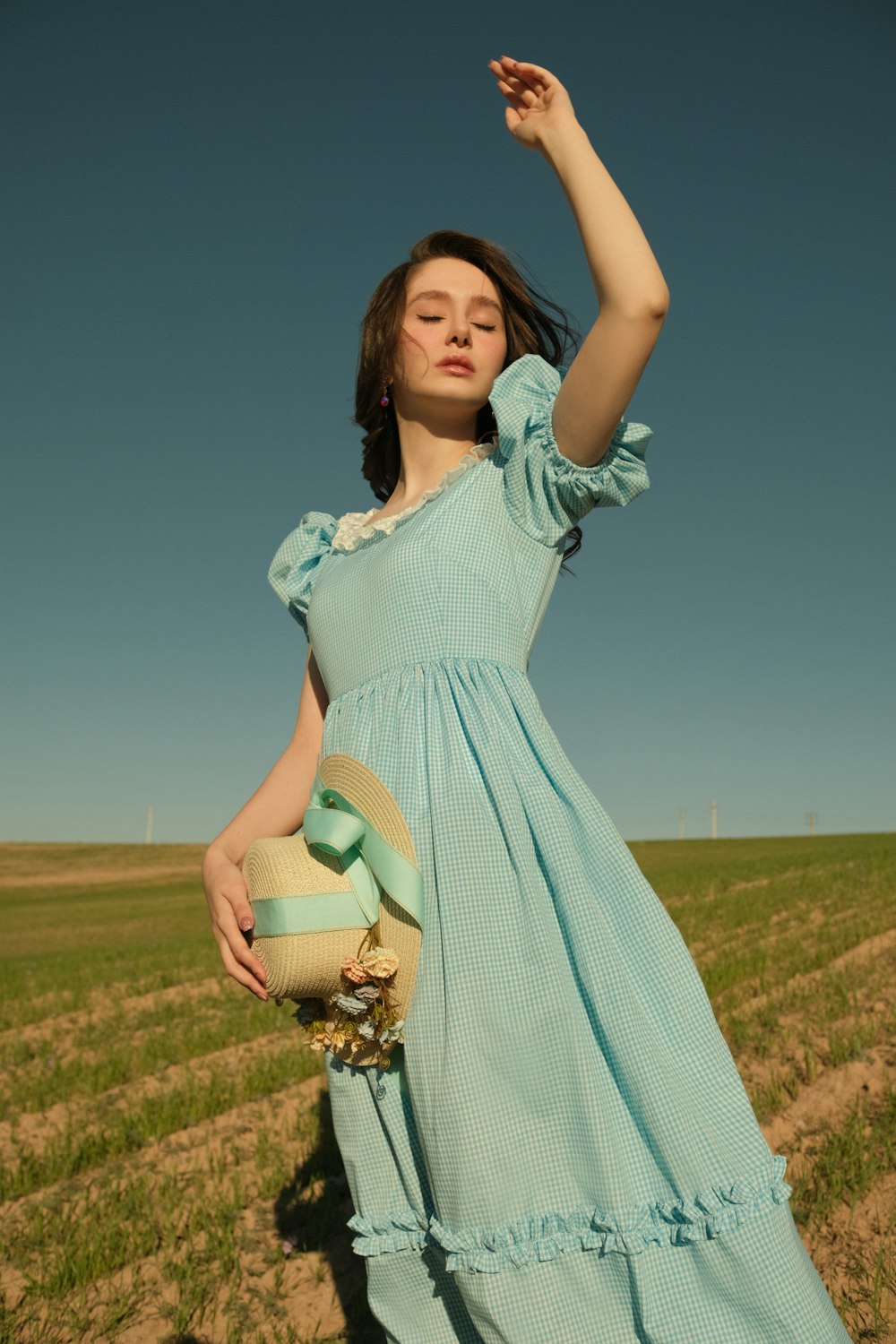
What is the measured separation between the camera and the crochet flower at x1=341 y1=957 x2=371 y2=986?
1.47m

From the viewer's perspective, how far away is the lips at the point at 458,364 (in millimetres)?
2285

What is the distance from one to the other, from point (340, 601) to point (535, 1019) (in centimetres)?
103

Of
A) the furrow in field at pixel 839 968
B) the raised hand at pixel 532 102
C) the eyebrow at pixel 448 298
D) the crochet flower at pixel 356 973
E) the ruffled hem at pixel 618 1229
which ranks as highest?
the raised hand at pixel 532 102

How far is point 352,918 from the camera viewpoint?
154cm

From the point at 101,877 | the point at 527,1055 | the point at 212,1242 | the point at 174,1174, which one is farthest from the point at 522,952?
the point at 101,877

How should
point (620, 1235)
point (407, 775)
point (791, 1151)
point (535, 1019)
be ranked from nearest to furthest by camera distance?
point (620, 1235)
point (535, 1019)
point (407, 775)
point (791, 1151)

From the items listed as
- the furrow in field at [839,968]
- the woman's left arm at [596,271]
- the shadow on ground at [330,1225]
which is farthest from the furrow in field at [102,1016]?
the woman's left arm at [596,271]

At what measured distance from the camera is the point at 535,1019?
150 cm

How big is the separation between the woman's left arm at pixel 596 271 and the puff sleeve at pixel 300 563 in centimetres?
85

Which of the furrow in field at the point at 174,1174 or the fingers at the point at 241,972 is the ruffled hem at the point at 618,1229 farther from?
the furrow in field at the point at 174,1174

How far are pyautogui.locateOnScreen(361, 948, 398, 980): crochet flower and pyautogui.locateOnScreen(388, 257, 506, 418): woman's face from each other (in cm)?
135

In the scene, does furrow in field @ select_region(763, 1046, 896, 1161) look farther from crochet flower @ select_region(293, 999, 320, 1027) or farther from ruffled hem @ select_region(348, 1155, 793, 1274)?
crochet flower @ select_region(293, 999, 320, 1027)

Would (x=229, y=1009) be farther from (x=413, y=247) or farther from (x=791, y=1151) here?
(x=413, y=247)

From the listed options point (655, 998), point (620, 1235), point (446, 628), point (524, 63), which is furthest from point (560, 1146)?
point (524, 63)
